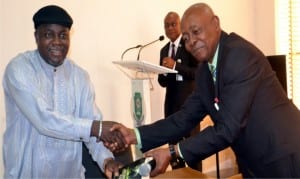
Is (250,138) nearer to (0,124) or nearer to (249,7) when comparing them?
(0,124)

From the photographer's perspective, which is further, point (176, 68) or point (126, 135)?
point (176, 68)

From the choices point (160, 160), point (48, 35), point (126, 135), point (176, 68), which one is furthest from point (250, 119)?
point (176, 68)

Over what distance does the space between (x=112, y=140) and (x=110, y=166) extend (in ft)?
0.63

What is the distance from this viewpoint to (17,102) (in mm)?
2037

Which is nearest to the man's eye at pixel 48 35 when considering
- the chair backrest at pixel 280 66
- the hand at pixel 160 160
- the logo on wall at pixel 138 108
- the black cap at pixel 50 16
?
the black cap at pixel 50 16

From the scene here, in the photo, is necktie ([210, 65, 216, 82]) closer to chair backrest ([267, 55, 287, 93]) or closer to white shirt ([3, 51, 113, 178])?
white shirt ([3, 51, 113, 178])

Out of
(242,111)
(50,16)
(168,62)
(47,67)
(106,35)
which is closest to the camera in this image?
(242,111)

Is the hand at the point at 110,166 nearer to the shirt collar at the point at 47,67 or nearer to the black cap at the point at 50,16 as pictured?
the shirt collar at the point at 47,67

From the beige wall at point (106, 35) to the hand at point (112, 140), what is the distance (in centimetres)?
165

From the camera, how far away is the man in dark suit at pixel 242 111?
69.4 inches

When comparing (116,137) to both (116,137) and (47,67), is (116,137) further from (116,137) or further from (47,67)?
(47,67)

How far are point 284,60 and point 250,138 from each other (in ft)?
8.72

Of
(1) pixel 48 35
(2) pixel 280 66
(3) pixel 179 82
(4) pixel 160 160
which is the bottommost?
(4) pixel 160 160

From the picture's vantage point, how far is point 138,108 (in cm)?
355
